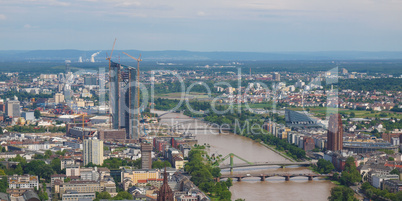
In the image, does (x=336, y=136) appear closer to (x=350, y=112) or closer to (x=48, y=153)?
(x=48, y=153)

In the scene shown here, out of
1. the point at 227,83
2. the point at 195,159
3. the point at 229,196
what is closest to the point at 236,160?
the point at 195,159

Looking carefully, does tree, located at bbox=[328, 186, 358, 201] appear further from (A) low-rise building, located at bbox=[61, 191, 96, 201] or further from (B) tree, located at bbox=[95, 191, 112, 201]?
(A) low-rise building, located at bbox=[61, 191, 96, 201]

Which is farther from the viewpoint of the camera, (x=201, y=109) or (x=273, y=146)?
(x=201, y=109)

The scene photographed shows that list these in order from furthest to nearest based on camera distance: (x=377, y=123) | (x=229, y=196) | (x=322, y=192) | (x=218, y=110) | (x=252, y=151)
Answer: (x=218, y=110), (x=377, y=123), (x=252, y=151), (x=322, y=192), (x=229, y=196)

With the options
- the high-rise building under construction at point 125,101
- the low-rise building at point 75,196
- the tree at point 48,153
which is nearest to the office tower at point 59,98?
the high-rise building under construction at point 125,101

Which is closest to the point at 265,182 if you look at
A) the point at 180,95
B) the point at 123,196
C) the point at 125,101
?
the point at 123,196

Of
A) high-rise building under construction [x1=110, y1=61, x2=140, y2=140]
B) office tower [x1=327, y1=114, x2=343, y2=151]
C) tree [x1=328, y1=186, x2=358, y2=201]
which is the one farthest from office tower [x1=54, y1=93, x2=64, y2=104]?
tree [x1=328, y1=186, x2=358, y2=201]

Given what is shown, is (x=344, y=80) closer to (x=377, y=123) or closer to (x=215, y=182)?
(x=377, y=123)
